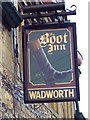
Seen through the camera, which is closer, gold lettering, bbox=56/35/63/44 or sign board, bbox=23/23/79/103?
sign board, bbox=23/23/79/103

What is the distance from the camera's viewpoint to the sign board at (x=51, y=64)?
900 centimetres

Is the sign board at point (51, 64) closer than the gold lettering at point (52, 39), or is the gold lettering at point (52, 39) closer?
the sign board at point (51, 64)

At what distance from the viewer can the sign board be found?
354 inches

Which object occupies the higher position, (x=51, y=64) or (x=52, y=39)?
(x=52, y=39)

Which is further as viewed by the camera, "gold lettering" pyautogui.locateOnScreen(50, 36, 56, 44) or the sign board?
"gold lettering" pyautogui.locateOnScreen(50, 36, 56, 44)

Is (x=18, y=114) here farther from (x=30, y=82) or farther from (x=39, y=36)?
(x=39, y=36)

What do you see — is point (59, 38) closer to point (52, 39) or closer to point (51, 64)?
point (52, 39)

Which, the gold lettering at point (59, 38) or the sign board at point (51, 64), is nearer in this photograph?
the sign board at point (51, 64)

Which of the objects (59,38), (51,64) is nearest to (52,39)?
(59,38)

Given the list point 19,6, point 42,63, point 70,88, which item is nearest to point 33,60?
point 42,63

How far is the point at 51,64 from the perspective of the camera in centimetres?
930

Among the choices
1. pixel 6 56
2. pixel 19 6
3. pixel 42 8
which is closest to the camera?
pixel 6 56

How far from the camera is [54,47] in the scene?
9.31 metres

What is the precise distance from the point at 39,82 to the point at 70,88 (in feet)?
1.81
